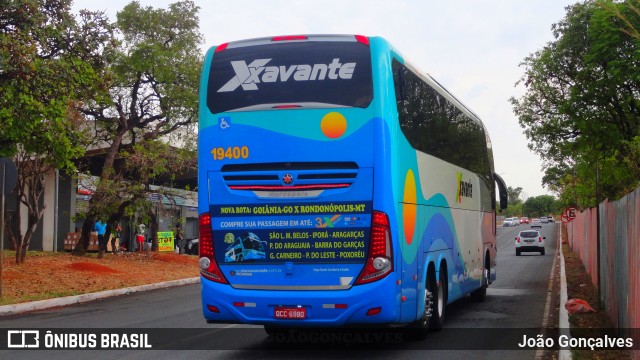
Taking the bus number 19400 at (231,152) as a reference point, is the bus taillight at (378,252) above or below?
below

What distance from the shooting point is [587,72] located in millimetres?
29984

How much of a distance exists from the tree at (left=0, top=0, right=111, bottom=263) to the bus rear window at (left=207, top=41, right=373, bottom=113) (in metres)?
8.19

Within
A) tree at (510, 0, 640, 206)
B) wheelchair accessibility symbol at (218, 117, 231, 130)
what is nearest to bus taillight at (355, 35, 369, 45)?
wheelchair accessibility symbol at (218, 117, 231, 130)

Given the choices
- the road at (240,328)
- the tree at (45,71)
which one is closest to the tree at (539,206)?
the road at (240,328)

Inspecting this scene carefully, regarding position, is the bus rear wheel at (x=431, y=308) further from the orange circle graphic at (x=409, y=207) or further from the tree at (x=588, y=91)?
the tree at (x=588, y=91)

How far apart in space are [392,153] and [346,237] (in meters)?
1.22

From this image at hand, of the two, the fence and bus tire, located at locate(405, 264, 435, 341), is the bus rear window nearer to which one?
bus tire, located at locate(405, 264, 435, 341)

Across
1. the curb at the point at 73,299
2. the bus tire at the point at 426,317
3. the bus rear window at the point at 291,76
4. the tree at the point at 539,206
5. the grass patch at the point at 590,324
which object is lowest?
the curb at the point at 73,299

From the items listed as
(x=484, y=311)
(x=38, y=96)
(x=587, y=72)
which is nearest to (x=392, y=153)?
(x=484, y=311)

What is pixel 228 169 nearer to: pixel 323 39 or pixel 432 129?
pixel 323 39

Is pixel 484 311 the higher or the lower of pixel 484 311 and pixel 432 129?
the lower

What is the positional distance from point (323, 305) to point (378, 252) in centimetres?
96

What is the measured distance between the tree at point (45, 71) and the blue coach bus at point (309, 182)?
8.43m

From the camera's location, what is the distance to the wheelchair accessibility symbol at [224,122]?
10065mm
